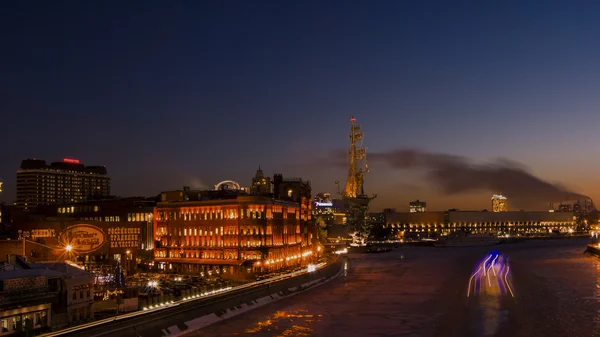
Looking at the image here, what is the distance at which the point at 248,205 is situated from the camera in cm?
8769

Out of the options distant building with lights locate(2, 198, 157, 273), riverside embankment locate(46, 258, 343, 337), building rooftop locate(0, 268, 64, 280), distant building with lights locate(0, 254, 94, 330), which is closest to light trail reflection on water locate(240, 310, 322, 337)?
riverside embankment locate(46, 258, 343, 337)

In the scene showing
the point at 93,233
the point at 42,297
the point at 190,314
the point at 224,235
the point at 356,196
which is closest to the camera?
the point at 42,297

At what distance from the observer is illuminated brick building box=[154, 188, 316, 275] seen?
86500 mm

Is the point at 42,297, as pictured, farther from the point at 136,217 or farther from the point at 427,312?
the point at 136,217

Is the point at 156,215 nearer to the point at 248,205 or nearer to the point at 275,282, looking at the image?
the point at 248,205

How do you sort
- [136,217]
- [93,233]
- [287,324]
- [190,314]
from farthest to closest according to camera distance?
[136,217] → [93,233] → [287,324] → [190,314]

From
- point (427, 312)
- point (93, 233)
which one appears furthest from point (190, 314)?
point (93, 233)

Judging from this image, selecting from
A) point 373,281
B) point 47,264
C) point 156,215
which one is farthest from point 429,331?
point 156,215

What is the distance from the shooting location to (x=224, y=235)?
8831 cm

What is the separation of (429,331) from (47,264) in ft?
81.2

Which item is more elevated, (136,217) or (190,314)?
(136,217)

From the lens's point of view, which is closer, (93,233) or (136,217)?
(93,233)

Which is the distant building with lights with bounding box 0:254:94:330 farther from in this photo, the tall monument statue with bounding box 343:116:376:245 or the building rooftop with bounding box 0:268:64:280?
the tall monument statue with bounding box 343:116:376:245

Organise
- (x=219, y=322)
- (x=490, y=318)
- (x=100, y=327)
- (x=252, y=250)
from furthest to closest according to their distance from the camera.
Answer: (x=252, y=250), (x=490, y=318), (x=219, y=322), (x=100, y=327)
